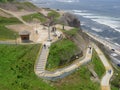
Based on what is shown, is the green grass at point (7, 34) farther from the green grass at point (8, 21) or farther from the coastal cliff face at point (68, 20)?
the coastal cliff face at point (68, 20)

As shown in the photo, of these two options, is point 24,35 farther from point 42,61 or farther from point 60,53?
point 42,61

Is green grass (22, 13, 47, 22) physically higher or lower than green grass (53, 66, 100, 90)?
higher

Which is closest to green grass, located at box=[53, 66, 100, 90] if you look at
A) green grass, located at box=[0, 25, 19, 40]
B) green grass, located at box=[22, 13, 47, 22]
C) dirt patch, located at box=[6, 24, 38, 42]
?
dirt patch, located at box=[6, 24, 38, 42]

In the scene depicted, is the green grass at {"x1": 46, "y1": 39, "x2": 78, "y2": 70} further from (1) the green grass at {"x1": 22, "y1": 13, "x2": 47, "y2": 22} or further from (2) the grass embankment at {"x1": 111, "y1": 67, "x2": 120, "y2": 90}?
(1) the green grass at {"x1": 22, "y1": 13, "x2": 47, "y2": 22}

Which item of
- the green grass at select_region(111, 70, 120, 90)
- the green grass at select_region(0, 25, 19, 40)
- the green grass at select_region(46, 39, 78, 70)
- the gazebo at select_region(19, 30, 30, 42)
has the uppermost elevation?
the gazebo at select_region(19, 30, 30, 42)

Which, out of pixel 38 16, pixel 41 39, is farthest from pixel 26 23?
pixel 41 39

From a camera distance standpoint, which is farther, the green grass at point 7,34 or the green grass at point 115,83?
the green grass at point 7,34

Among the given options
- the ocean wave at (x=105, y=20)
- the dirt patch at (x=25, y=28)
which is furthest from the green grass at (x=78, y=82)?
the ocean wave at (x=105, y=20)
